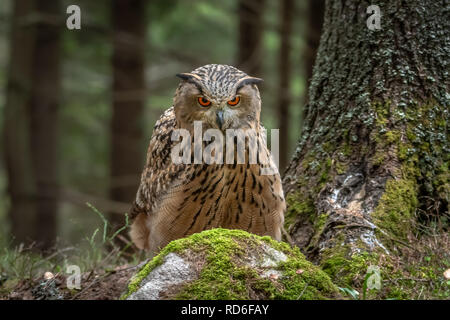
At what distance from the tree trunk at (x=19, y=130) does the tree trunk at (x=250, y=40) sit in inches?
151

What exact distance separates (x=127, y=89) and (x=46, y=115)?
1630 mm

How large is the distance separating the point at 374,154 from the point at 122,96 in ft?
21.7

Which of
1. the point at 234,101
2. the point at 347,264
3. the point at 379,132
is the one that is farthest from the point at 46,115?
the point at 347,264

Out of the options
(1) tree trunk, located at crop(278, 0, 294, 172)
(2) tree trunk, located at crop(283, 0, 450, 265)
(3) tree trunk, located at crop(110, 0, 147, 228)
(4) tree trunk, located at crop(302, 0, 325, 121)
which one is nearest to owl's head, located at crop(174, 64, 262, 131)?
(2) tree trunk, located at crop(283, 0, 450, 265)

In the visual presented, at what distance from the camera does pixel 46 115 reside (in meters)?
10.6

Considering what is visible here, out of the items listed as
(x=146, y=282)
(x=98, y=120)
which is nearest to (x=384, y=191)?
(x=146, y=282)

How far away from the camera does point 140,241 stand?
16.5 feet

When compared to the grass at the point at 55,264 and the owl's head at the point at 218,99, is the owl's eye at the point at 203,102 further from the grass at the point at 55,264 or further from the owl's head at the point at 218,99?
the grass at the point at 55,264

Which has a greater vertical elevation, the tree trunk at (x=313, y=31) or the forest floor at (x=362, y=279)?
the tree trunk at (x=313, y=31)

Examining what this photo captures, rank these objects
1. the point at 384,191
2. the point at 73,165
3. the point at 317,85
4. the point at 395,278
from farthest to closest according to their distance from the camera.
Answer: the point at 73,165 → the point at 317,85 → the point at 384,191 → the point at 395,278

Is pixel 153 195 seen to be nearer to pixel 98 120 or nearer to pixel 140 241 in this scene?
pixel 140 241

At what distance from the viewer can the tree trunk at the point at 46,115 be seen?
10484 mm

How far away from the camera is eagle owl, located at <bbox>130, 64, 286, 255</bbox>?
12.8ft

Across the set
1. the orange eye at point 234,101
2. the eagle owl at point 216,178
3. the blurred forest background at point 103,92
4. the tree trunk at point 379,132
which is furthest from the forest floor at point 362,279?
the blurred forest background at point 103,92
